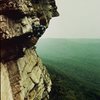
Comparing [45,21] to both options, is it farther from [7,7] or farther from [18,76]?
[7,7]

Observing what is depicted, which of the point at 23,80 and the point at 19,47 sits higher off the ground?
the point at 19,47

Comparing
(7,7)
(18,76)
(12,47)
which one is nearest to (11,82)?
(18,76)

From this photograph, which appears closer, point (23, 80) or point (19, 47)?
point (19, 47)

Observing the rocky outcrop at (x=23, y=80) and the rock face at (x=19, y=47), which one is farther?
the rocky outcrop at (x=23, y=80)

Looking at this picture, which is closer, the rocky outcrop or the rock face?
the rock face
